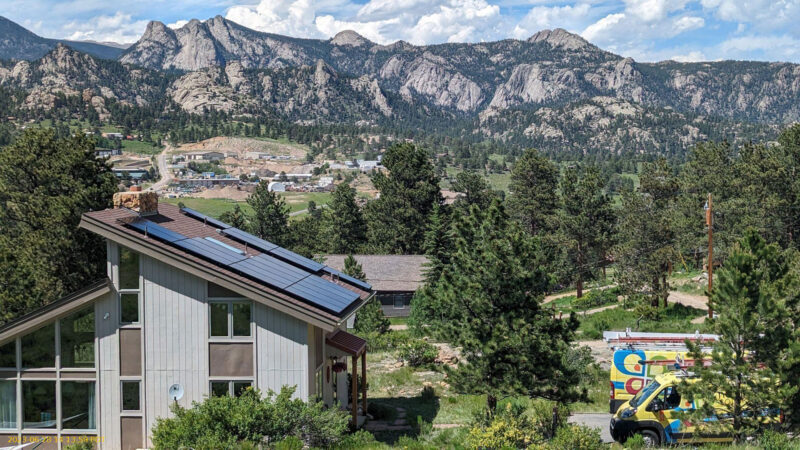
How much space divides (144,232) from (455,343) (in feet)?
29.0

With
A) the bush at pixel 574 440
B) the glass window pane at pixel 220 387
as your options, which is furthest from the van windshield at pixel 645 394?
the glass window pane at pixel 220 387

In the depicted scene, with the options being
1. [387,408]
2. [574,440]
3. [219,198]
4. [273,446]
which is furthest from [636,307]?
[219,198]

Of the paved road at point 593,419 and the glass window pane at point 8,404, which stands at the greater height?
the glass window pane at point 8,404

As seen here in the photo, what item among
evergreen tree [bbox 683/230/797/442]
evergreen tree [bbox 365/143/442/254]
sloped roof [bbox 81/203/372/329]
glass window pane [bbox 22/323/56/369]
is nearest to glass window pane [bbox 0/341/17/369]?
glass window pane [bbox 22/323/56/369]

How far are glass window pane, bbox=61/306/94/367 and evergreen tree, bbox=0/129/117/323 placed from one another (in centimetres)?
1400

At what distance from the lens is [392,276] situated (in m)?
63.5

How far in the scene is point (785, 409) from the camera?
15992 mm

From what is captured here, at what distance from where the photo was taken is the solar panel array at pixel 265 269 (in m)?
18.3

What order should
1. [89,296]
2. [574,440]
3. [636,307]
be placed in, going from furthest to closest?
[636,307]
[89,296]
[574,440]

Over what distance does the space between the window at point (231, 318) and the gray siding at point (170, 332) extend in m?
0.23

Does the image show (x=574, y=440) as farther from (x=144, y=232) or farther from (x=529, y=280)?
(x=144, y=232)

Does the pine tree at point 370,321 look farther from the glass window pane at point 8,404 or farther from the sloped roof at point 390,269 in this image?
the glass window pane at point 8,404

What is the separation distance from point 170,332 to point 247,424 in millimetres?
4562

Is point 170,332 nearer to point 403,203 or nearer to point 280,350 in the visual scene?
point 280,350
